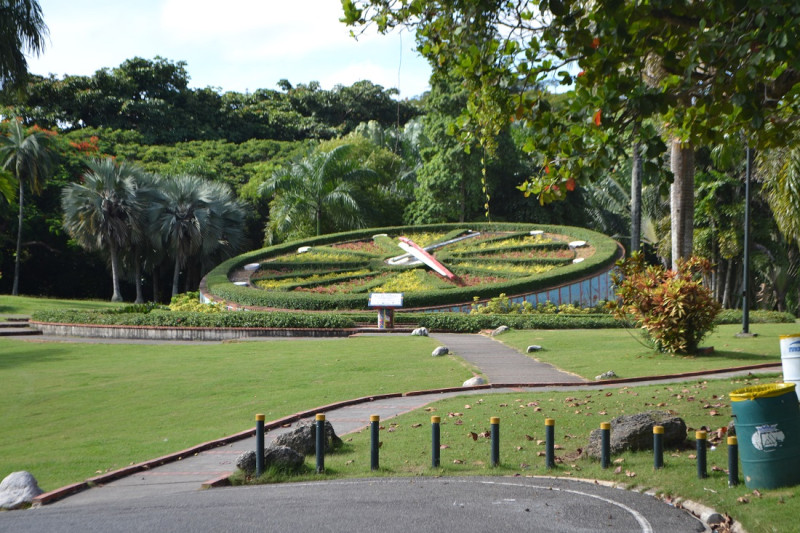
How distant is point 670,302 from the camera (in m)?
14.9

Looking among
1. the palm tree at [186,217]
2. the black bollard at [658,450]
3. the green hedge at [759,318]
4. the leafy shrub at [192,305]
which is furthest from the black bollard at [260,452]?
the palm tree at [186,217]

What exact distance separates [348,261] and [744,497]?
24.0 meters

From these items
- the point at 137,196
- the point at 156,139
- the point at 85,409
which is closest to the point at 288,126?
the point at 156,139

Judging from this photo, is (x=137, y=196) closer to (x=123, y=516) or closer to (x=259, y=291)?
(x=259, y=291)

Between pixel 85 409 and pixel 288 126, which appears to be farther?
pixel 288 126

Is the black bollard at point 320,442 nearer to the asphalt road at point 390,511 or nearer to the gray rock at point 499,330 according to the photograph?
the asphalt road at point 390,511

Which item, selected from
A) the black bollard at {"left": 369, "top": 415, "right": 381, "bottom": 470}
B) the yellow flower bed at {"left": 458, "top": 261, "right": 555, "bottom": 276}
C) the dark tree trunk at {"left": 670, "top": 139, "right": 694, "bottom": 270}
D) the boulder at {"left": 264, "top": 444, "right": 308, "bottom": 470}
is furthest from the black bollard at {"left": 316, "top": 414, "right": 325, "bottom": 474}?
the yellow flower bed at {"left": 458, "top": 261, "right": 555, "bottom": 276}

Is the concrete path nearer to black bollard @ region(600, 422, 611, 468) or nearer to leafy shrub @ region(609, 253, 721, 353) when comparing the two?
leafy shrub @ region(609, 253, 721, 353)

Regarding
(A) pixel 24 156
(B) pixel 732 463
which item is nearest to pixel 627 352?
(B) pixel 732 463

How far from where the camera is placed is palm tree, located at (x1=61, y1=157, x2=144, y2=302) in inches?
1315

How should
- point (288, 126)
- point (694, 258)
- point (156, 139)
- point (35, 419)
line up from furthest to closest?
point (288, 126), point (156, 139), point (694, 258), point (35, 419)

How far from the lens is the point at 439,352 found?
16531mm

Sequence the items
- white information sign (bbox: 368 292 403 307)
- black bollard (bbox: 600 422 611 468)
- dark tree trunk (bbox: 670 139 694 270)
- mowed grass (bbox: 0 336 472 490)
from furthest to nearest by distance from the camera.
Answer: white information sign (bbox: 368 292 403 307), dark tree trunk (bbox: 670 139 694 270), mowed grass (bbox: 0 336 472 490), black bollard (bbox: 600 422 611 468)

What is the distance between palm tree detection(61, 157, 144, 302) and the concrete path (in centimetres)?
1891
